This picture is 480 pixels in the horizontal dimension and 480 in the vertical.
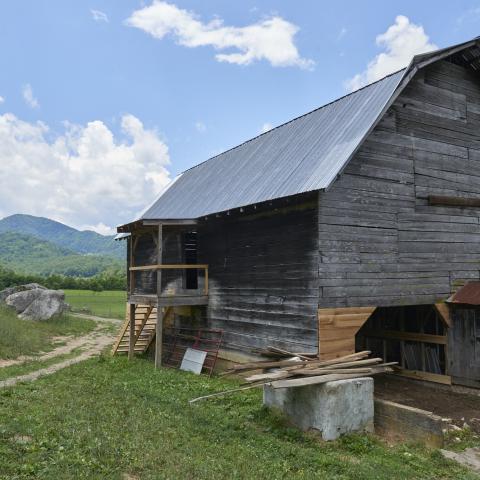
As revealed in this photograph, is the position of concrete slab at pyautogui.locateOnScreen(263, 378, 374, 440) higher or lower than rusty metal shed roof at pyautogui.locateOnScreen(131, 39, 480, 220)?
lower

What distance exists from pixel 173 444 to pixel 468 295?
33.6ft

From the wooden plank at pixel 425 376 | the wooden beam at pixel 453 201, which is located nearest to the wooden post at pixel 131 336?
the wooden plank at pixel 425 376

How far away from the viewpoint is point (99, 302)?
58.2 metres

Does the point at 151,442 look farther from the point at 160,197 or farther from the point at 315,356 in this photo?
the point at 160,197

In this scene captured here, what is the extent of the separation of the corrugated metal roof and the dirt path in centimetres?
694

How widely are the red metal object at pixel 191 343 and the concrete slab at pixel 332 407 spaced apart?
21.9 feet

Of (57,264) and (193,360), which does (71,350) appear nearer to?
(193,360)

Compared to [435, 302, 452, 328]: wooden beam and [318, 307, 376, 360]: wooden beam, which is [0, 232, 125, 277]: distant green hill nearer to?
[435, 302, 452, 328]: wooden beam

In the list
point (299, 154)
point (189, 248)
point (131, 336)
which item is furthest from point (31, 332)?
point (299, 154)

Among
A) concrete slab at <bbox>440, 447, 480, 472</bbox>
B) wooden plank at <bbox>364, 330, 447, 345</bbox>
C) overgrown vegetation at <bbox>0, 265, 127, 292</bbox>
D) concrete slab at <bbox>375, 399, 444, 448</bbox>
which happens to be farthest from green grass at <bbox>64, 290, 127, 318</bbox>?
concrete slab at <bbox>440, 447, 480, 472</bbox>

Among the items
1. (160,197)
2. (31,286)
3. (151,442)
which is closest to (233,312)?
(151,442)

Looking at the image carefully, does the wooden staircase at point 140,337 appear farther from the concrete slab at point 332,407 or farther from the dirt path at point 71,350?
the concrete slab at point 332,407

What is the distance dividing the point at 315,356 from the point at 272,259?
326 cm

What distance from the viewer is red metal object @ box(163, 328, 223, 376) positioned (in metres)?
17.1
